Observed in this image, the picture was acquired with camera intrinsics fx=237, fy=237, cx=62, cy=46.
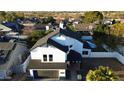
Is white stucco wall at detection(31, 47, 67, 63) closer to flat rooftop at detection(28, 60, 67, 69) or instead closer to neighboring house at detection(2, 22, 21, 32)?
flat rooftop at detection(28, 60, 67, 69)

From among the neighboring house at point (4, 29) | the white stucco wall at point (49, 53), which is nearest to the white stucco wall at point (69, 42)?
the white stucco wall at point (49, 53)

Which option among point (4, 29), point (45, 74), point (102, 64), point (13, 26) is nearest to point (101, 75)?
point (102, 64)

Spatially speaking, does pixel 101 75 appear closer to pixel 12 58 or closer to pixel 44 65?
pixel 44 65

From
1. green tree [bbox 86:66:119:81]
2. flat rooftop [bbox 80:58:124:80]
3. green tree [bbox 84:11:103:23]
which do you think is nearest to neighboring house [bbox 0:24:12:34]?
green tree [bbox 84:11:103:23]
